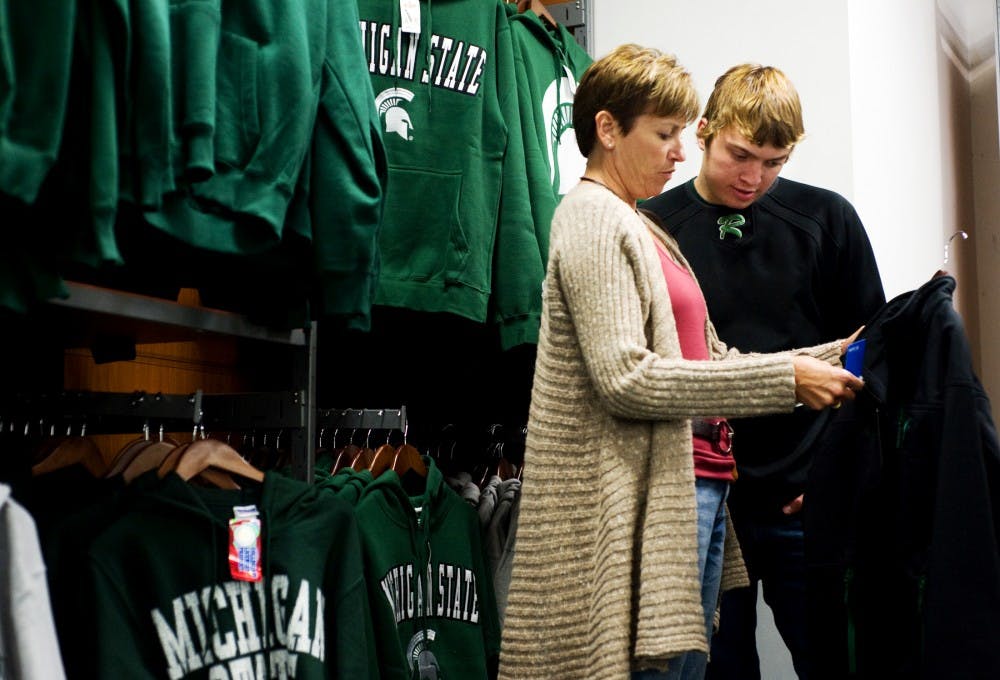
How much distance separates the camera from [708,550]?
5.60 ft

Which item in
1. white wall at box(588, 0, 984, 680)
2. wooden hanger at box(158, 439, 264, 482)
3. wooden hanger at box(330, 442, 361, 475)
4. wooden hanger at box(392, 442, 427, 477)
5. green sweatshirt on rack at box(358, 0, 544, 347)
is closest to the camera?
wooden hanger at box(158, 439, 264, 482)

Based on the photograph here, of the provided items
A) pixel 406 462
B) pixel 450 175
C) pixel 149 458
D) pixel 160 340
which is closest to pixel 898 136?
pixel 450 175

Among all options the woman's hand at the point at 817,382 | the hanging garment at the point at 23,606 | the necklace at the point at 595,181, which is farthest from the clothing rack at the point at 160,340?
the woman's hand at the point at 817,382

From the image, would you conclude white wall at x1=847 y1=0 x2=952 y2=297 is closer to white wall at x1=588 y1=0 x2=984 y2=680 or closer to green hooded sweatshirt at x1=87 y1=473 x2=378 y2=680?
white wall at x1=588 y1=0 x2=984 y2=680

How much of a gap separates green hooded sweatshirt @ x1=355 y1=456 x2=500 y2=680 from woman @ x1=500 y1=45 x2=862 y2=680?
1.77 ft

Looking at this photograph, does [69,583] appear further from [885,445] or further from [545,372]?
[885,445]

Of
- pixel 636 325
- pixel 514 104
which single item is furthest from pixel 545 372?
pixel 514 104

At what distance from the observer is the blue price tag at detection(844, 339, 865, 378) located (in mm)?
1779

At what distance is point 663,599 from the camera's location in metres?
1.52

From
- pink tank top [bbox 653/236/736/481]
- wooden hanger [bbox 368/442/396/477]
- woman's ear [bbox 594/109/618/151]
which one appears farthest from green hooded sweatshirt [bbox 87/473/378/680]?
woman's ear [bbox 594/109/618/151]

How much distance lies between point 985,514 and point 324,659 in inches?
40.2

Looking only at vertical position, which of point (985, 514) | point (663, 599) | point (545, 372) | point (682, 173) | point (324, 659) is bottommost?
point (324, 659)

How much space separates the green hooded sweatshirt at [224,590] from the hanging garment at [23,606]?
0.17m

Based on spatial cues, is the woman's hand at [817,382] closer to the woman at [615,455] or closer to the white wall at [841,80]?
the woman at [615,455]
